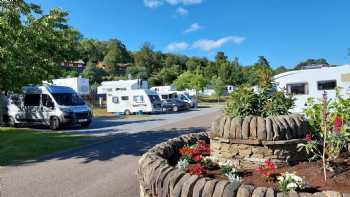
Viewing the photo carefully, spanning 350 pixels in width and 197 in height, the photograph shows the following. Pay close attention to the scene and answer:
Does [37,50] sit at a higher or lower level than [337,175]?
higher

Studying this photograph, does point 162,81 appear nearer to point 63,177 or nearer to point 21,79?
point 21,79

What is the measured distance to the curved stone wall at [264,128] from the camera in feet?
19.0

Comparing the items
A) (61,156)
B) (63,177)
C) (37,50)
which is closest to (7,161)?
(61,156)

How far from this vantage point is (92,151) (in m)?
11.7

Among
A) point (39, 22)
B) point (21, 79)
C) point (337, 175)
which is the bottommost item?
point (337, 175)

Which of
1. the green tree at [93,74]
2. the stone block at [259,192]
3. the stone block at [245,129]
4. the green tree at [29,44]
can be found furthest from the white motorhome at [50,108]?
the green tree at [93,74]

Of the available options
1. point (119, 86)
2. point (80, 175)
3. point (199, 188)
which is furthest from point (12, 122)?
point (119, 86)

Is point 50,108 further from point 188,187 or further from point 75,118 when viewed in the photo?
point 188,187

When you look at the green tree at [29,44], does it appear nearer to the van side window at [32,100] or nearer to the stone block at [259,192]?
the van side window at [32,100]

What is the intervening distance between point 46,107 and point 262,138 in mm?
17206

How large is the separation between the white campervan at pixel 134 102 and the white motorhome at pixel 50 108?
9422mm

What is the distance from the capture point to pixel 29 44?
1295 centimetres

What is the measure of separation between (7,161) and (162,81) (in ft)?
230

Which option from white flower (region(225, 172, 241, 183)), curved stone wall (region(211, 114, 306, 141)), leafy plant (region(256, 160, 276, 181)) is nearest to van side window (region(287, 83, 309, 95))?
curved stone wall (region(211, 114, 306, 141))
